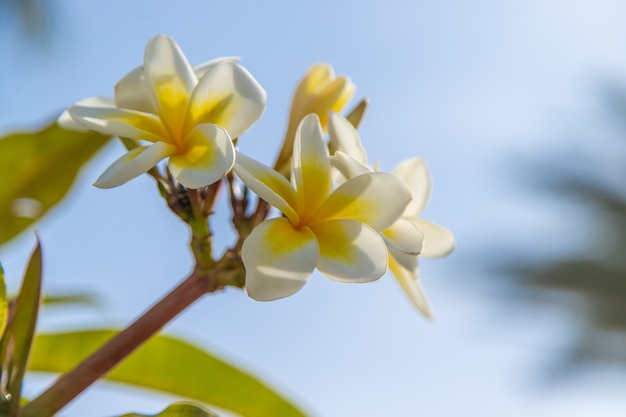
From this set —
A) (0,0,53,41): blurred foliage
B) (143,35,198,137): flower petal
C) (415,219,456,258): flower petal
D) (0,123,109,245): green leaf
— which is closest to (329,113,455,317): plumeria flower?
(415,219,456,258): flower petal

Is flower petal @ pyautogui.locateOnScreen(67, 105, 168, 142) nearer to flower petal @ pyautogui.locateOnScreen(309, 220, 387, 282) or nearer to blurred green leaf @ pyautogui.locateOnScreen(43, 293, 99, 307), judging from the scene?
flower petal @ pyautogui.locateOnScreen(309, 220, 387, 282)

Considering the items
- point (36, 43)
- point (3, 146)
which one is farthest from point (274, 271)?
point (36, 43)

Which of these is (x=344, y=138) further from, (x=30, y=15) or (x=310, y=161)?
(x=30, y=15)

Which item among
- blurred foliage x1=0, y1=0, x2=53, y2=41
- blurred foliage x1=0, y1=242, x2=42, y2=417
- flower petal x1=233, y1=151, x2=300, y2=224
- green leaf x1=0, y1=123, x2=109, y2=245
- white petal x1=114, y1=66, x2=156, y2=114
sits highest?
flower petal x1=233, y1=151, x2=300, y2=224

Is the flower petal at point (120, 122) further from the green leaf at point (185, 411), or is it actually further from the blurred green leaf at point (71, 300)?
the blurred green leaf at point (71, 300)

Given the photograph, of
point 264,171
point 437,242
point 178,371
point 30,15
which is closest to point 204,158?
point 264,171

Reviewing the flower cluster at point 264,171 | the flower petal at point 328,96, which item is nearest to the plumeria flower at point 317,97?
the flower petal at point 328,96

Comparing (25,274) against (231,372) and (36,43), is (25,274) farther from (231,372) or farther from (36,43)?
(36,43)
